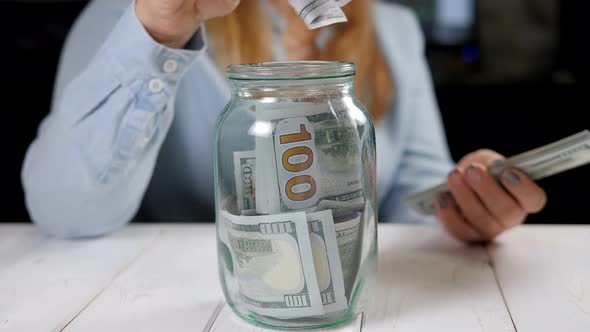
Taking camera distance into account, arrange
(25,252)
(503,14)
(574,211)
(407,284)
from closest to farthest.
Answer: (407,284), (25,252), (574,211), (503,14)

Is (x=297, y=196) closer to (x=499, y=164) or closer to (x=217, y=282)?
(x=217, y=282)

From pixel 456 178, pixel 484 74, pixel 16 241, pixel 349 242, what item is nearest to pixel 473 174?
pixel 456 178

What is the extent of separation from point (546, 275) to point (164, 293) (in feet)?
1.41

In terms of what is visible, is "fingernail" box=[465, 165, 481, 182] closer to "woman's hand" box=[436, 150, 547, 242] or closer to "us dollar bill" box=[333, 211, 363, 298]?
"woman's hand" box=[436, 150, 547, 242]

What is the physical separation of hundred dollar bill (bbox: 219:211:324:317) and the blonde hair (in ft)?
1.91

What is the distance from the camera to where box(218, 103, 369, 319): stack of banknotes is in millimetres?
577

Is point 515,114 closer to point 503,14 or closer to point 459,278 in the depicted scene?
point 503,14

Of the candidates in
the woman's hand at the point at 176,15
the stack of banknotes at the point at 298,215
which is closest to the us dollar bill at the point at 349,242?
the stack of banknotes at the point at 298,215

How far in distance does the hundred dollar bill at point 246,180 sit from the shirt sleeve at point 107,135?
19 cm

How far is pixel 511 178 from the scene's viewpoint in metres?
0.79

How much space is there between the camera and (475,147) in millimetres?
2020

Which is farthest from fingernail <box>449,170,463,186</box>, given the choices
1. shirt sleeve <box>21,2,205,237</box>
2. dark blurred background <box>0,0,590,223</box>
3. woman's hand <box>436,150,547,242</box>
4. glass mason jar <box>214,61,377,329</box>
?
dark blurred background <box>0,0,590,223</box>

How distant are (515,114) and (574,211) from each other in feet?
1.12

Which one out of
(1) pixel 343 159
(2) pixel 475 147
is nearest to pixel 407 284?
(1) pixel 343 159
